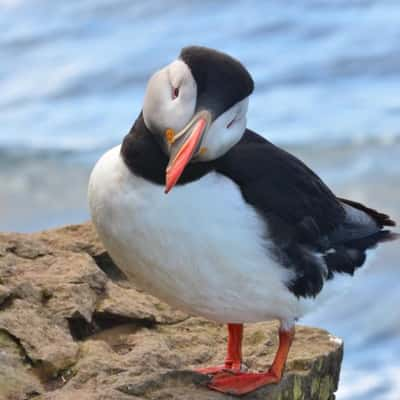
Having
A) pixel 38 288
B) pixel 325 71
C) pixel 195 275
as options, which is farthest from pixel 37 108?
pixel 195 275

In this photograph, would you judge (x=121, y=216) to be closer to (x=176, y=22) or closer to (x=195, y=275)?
(x=195, y=275)

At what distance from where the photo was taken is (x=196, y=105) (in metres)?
4.77

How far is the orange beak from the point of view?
4.71 m

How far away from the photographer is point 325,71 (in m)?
13.1

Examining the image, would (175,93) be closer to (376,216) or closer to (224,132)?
(224,132)

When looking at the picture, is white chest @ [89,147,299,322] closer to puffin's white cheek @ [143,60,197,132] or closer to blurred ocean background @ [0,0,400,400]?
puffin's white cheek @ [143,60,197,132]

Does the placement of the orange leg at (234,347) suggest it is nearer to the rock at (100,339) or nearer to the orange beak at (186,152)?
the rock at (100,339)

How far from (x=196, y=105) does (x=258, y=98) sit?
778cm

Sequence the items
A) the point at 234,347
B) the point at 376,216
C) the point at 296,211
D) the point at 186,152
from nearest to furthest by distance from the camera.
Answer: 1. the point at 186,152
2. the point at 296,211
3. the point at 234,347
4. the point at 376,216

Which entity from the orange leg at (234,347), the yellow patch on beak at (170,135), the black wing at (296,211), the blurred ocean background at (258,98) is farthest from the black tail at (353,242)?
the blurred ocean background at (258,98)

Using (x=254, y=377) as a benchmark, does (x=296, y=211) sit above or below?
above

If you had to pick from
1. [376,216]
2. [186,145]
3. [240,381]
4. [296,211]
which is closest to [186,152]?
[186,145]

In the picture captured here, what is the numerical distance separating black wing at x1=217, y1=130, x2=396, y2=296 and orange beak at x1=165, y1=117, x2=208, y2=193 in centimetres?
43

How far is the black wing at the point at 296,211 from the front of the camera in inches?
206
